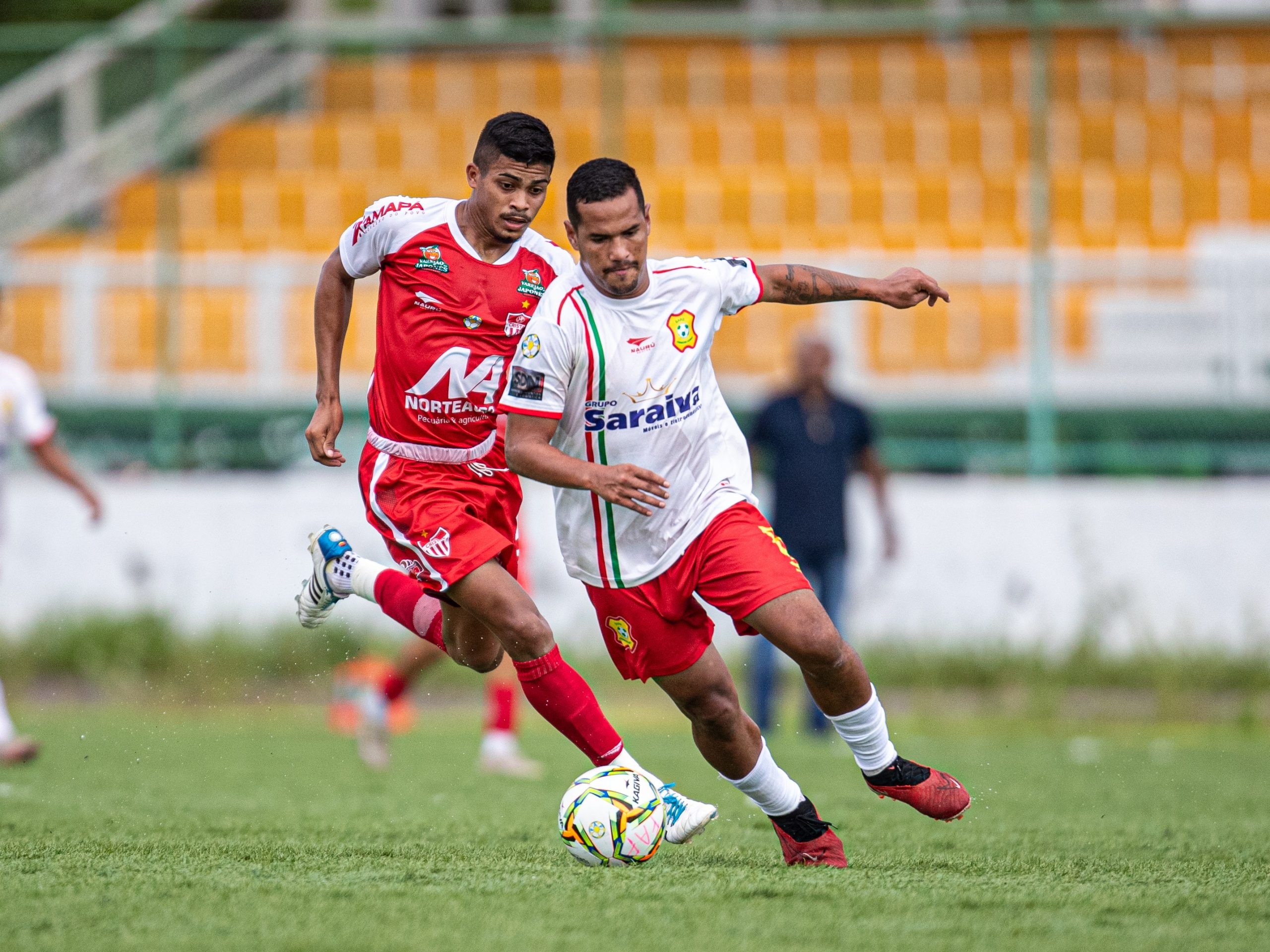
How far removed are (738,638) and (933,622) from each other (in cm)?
142

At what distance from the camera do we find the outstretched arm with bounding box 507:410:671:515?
469cm

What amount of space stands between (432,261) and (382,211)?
29 centimetres

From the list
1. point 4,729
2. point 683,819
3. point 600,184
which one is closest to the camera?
point 600,184

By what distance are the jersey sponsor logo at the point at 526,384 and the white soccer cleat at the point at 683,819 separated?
1.32 m

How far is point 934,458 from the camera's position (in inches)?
478

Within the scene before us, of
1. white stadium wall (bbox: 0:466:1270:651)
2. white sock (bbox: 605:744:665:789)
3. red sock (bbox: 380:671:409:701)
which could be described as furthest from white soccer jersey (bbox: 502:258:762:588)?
white stadium wall (bbox: 0:466:1270:651)

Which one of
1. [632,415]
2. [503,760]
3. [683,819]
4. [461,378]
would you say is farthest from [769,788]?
A: [503,760]

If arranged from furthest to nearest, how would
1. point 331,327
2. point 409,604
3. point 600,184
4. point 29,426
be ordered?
1. point 29,426
2. point 409,604
3. point 331,327
4. point 600,184

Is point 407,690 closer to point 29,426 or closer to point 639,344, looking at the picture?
point 29,426

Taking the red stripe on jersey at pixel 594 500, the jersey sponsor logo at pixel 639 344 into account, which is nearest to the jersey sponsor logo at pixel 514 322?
the red stripe on jersey at pixel 594 500

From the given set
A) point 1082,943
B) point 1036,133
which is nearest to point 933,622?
point 1036,133

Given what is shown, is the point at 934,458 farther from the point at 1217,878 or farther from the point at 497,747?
the point at 1217,878

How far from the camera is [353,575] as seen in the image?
21.1 feet

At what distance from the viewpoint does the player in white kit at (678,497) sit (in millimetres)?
5023
